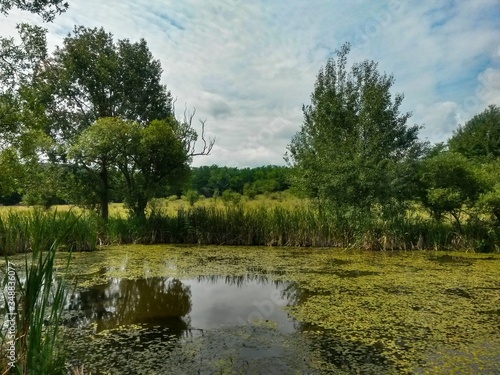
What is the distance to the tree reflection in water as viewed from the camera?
4727 mm

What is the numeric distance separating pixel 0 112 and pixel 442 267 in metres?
9.98

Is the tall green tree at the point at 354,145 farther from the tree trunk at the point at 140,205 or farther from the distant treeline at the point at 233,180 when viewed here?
the distant treeline at the point at 233,180

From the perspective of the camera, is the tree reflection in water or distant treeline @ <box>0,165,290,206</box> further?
distant treeline @ <box>0,165,290,206</box>

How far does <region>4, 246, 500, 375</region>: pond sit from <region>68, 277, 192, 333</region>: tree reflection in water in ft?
0.05

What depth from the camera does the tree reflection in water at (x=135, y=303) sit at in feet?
15.5

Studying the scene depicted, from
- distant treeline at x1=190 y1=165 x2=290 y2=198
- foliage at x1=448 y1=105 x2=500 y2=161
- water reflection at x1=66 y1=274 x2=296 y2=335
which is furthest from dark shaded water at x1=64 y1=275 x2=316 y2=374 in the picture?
distant treeline at x1=190 y1=165 x2=290 y2=198

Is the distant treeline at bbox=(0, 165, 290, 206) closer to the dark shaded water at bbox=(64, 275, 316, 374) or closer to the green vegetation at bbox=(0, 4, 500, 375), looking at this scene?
the green vegetation at bbox=(0, 4, 500, 375)

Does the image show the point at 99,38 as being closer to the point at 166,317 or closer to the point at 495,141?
the point at 166,317

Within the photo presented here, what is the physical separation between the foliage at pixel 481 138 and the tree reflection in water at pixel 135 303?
24153 millimetres

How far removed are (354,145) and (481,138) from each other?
2041 centimetres

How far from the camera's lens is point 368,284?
21.8 feet

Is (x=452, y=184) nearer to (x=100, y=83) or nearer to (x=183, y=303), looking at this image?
(x=183, y=303)

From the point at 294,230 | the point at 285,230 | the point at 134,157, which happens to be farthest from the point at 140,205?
the point at 294,230

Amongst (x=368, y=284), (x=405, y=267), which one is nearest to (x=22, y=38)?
(x=368, y=284)
